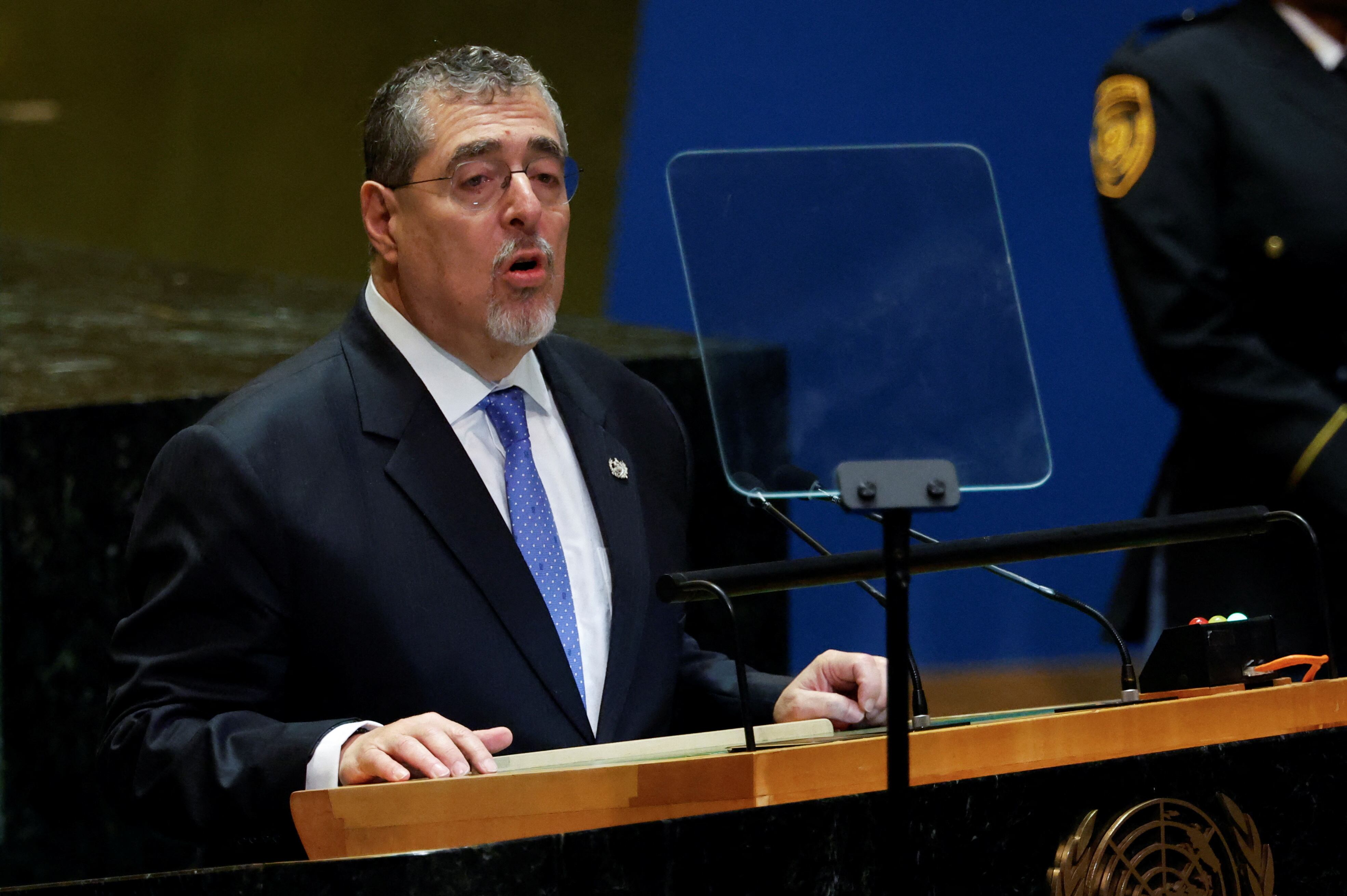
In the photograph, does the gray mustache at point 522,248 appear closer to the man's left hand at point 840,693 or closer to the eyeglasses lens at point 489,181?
the eyeglasses lens at point 489,181

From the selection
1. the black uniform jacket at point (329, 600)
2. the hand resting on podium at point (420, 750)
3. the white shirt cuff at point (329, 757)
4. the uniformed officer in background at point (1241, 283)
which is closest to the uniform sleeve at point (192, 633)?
the black uniform jacket at point (329, 600)

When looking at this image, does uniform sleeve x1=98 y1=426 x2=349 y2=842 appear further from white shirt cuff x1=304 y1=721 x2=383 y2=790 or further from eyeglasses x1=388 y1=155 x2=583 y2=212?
eyeglasses x1=388 y1=155 x2=583 y2=212

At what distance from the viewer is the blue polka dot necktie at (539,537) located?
191cm

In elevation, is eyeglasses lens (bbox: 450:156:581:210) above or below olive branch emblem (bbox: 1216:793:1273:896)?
above

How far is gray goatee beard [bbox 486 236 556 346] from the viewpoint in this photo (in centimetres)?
199

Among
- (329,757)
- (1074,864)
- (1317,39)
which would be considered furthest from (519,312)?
(1317,39)

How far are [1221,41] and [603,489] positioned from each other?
118 cm

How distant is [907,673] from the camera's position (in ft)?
3.77

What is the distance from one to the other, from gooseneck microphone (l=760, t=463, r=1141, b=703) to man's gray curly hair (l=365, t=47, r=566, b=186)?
0.53 metres

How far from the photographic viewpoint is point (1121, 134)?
248 centimetres

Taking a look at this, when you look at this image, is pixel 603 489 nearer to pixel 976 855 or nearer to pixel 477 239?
pixel 477 239

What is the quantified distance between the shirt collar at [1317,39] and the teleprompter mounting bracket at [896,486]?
162cm

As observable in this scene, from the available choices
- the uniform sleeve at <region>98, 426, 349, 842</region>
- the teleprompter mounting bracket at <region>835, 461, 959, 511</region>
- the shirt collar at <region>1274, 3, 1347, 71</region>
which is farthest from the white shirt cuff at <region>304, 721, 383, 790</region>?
the shirt collar at <region>1274, 3, 1347, 71</region>

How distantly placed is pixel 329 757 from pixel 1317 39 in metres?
1.80
